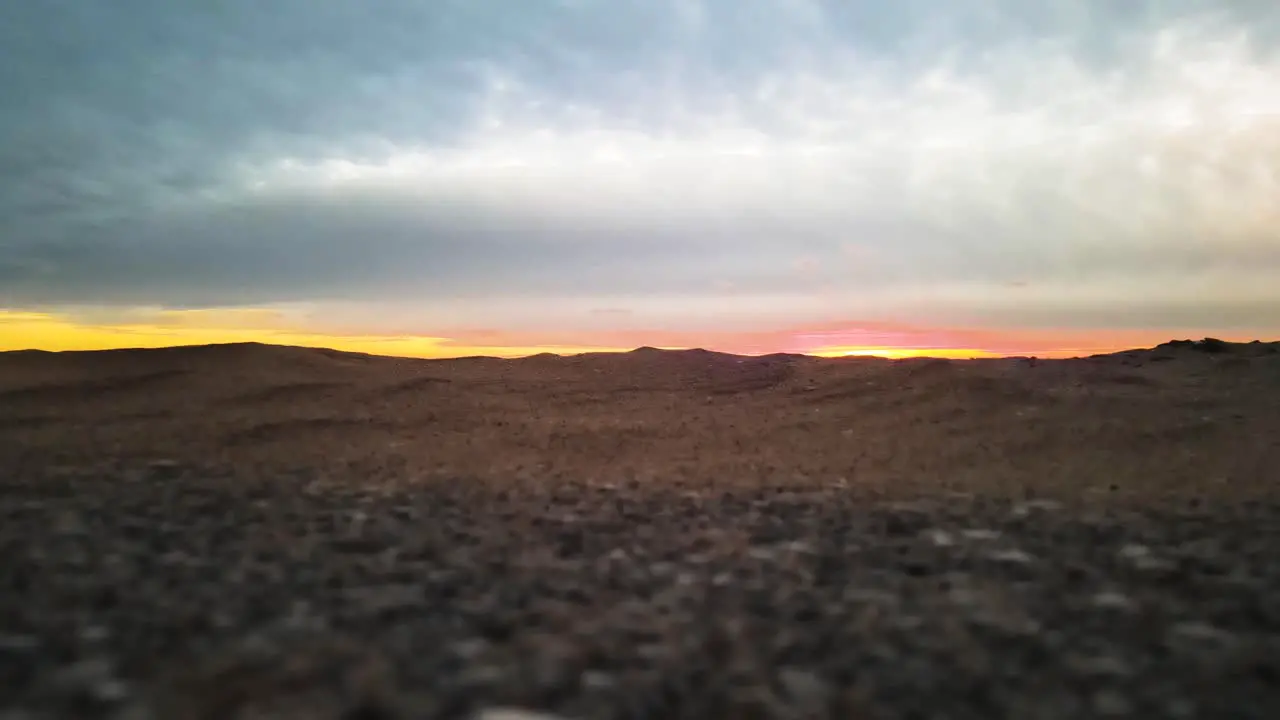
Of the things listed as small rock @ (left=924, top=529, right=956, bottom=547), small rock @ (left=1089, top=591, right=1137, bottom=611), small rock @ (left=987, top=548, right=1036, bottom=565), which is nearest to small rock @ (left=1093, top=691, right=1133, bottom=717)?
small rock @ (left=1089, top=591, right=1137, bottom=611)

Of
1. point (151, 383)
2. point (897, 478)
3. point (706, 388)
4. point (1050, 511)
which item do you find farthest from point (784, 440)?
point (151, 383)

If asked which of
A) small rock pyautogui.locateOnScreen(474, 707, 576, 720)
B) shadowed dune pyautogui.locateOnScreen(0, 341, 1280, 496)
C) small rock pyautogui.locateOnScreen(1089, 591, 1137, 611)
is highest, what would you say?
shadowed dune pyautogui.locateOnScreen(0, 341, 1280, 496)

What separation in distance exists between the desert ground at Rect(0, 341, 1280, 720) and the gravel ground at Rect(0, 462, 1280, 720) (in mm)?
19

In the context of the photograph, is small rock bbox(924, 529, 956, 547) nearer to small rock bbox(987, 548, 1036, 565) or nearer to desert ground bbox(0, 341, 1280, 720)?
desert ground bbox(0, 341, 1280, 720)

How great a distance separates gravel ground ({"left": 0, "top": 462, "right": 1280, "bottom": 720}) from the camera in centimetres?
306

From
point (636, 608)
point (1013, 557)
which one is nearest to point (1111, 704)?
point (1013, 557)

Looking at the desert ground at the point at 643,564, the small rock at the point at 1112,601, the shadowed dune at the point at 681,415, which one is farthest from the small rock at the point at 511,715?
the shadowed dune at the point at 681,415

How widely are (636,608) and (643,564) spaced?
2.39ft

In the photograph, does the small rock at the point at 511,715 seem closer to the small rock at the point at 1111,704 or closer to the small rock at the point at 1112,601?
the small rock at the point at 1111,704

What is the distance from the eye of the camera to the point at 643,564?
15.2 feet

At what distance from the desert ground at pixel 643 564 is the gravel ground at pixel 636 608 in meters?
0.02

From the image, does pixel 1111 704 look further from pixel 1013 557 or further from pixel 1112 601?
pixel 1013 557

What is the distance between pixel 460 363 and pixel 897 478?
421 inches

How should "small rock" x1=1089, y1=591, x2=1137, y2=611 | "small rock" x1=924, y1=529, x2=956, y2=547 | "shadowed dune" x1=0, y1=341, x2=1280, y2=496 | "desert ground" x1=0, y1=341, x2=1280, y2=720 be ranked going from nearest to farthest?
"desert ground" x1=0, y1=341, x2=1280, y2=720, "small rock" x1=1089, y1=591, x2=1137, y2=611, "small rock" x1=924, y1=529, x2=956, y2=547, "shadowed dune" x1=0, y1=341, x2=1280, y2=496
